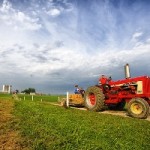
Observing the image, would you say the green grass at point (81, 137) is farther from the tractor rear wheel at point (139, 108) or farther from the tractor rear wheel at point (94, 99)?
the tractor rear wheel at point (94, 99)

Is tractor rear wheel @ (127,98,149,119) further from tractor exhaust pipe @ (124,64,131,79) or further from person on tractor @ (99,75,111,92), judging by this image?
person on tractor @ (99,75,111,92)

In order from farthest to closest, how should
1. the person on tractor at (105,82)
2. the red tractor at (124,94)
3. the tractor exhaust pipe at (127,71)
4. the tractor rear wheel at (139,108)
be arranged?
1. the person on tractor at (105,82)
2. the tractor exhaust pipe at (127,71)
3. the red tractor at (124,94)
4. the tractor rear wheel at (139,108)

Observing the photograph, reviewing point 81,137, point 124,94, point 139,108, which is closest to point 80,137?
point 81,137

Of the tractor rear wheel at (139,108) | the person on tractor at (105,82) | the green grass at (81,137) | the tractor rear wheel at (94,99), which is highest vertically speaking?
the person on tractor at (105,82)

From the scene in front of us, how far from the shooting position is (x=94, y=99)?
18641 mm

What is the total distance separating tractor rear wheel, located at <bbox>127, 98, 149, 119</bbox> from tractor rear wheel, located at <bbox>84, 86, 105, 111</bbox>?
2791 millimetres

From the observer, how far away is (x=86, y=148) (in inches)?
271

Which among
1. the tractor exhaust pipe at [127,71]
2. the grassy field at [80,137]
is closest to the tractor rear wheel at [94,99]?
the tractor exhaust pipe at [127,71]

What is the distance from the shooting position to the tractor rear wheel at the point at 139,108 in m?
14.1

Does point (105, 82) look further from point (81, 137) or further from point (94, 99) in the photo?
point (81, 137)

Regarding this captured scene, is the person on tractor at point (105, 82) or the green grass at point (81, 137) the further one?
the person on tractor at point (105, 82)

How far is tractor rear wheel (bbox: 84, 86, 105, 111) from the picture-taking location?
17.4 meters

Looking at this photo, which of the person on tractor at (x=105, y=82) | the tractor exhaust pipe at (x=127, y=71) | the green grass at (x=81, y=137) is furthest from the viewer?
the person on tractor at (x=105, y=82)

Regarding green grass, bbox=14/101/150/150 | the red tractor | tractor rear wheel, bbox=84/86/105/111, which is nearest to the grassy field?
green grass, bbox=14/101/150/150
